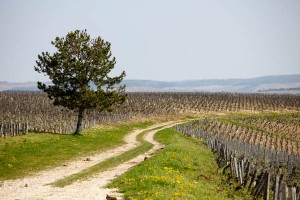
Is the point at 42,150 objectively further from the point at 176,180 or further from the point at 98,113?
the point at 98,113

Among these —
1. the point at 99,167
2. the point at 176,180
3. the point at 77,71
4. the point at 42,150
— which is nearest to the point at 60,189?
the point at 176,180

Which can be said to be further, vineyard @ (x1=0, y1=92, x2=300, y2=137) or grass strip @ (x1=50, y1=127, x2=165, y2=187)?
vineyard @ (x1=0, y1=92, x2=300, y2=137)

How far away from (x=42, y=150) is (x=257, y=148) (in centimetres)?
3638

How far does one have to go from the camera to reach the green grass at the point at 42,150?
27.0 meters

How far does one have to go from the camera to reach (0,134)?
39.4 metres

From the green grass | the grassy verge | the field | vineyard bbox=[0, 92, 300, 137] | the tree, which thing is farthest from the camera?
vineyard bbox=[0, 92, 300, 137]

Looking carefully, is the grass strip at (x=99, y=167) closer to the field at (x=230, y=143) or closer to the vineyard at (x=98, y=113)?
the field at (x=230, y=143)

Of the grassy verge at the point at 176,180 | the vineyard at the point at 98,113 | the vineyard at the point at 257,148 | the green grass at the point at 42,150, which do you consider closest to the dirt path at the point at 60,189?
the grassy verge at the point at 176,180

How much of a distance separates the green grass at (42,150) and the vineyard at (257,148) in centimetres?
1444

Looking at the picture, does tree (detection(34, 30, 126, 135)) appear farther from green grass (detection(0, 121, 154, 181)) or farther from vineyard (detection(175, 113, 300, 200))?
vineyard (detection(175, 113, 300, 200))

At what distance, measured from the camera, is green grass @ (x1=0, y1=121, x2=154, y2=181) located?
27.0 metres

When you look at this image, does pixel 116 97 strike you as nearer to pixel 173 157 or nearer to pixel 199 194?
pixel 173 157

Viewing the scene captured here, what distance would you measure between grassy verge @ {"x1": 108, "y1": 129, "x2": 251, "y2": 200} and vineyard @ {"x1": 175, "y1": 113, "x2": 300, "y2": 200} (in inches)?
67.1

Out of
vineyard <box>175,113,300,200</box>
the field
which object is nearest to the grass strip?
the field
